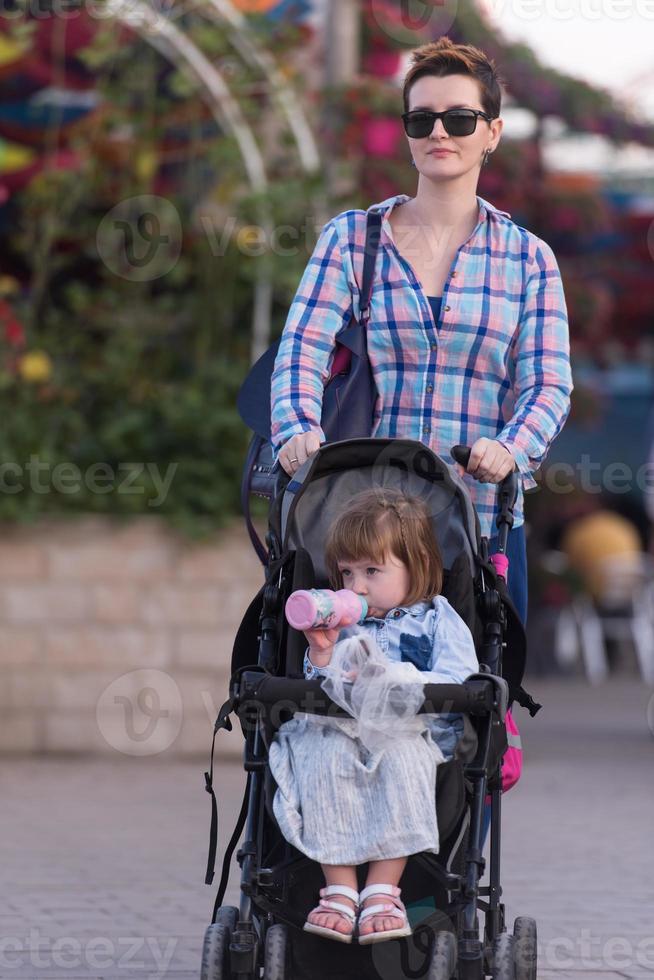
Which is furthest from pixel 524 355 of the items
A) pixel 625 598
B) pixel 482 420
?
pixel 625 598

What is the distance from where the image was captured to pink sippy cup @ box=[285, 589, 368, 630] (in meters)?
3.55

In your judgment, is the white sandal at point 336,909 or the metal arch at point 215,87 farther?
the metal arch at point 215,87

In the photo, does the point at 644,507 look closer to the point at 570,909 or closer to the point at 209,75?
the point at 209,75

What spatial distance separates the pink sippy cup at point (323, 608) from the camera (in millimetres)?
3549

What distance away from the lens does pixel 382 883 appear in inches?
139

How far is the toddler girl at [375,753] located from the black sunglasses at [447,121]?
3.03ft

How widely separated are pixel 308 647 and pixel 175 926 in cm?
139

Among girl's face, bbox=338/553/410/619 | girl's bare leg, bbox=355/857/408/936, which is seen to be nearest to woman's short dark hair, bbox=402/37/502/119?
girl's face, bbox=338/553/410/619

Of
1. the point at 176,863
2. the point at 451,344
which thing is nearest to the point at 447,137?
the point at 451,344

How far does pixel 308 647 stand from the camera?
3.83m

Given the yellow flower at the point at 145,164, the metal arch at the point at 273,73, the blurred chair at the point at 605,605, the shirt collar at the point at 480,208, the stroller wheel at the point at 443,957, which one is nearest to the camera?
the stroller wheel at the point at 443,957

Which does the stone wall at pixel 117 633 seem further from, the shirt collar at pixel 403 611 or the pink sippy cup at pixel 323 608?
the pink sippy cup at pixel 323 608

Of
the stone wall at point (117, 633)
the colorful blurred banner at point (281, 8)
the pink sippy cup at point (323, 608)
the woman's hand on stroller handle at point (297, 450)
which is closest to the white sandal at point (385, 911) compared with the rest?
the pink sippy cup at point (323, 608)

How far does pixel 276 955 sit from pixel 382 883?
0.25 meters
